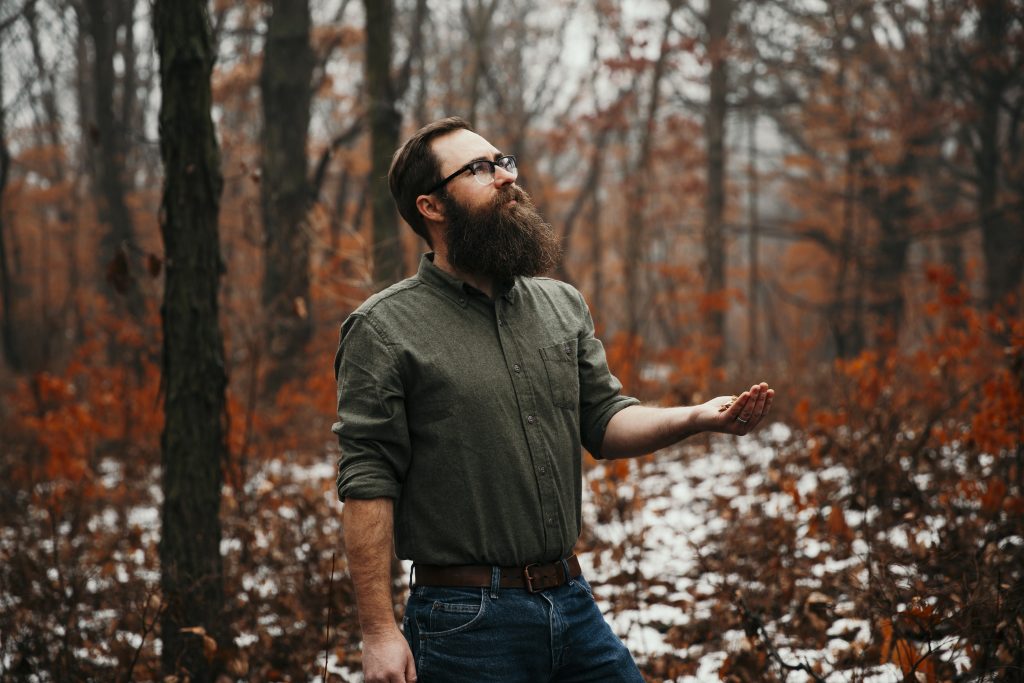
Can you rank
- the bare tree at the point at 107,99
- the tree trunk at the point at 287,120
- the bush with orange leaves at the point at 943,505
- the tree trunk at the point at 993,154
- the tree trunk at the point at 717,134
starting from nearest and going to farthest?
the bush with orange leaves at the point at 943,505 < the tree trunk at the point at 993,154 < the bare tree at the point at 107,99 < the tree trunk at the point at 287,120 < the tree trunk at the point at 717,134

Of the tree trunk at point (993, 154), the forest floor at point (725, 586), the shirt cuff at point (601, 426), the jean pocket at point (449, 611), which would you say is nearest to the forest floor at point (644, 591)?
the forest floor at point (725, 586)

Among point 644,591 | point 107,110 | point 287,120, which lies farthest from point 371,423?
point 287,120

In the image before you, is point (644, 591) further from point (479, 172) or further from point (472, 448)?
point (479, 172)

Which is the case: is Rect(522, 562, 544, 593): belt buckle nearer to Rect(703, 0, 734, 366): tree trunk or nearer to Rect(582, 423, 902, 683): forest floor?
Rect(582, 423, 902, 683): forest floor

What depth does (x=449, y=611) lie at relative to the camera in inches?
83.6

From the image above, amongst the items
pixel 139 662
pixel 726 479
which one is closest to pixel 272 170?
pixel 726 479

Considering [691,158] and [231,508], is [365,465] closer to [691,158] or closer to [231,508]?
[231,508]

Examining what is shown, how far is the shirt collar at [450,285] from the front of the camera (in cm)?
238

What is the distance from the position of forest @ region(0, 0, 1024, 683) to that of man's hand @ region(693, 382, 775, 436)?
61 cm

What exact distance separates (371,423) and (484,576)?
476 mm

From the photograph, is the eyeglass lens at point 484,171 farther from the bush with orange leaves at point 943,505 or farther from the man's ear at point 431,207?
the bush with orange leaves at point 943,505

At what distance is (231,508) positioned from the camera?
18.9 ft

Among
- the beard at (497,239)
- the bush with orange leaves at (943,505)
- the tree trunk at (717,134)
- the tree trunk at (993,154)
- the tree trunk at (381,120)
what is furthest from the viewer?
the tree trunk at (717,134)

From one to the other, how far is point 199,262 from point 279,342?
512cm
